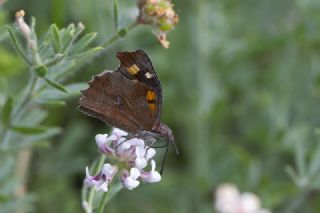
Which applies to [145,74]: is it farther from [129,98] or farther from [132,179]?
[132,179]

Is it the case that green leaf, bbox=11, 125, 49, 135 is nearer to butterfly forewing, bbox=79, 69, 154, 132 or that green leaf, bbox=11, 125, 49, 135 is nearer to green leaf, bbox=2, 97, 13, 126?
green leaf, bbox=2, 97, 13, 126

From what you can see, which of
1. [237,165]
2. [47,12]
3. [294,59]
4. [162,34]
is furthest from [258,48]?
[162,34]

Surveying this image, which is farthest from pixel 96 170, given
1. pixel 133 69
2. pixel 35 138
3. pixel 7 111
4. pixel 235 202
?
pixel 235 202

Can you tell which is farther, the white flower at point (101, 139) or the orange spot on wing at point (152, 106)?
the orange spot on wing at point (152, 106)

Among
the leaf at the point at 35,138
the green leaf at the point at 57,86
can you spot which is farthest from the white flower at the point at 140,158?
the leaf at the point at 35,138

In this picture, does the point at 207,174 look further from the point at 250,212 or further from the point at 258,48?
the point at 258,48

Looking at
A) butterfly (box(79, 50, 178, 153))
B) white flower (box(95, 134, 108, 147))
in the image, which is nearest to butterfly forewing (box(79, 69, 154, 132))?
butterfly (box(79, 50, 178, 153))

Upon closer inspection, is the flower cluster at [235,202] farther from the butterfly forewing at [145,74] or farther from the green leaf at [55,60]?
the green leaf at [55,60]
